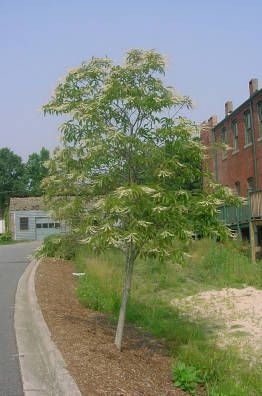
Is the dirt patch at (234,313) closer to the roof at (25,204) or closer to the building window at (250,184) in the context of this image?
the building window at (250,184)

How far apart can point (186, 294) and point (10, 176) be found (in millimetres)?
90904

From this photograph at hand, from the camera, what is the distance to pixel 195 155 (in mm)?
8352

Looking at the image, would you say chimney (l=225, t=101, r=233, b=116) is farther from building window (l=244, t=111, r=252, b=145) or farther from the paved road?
the paved road

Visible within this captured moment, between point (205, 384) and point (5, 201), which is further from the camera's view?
point (5, 201)

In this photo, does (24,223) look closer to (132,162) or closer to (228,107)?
(228,107)

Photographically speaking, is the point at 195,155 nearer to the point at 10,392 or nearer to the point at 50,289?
the point at 10,392

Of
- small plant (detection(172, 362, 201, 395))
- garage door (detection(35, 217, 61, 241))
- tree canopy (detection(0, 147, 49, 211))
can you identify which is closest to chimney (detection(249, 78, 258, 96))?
small plant (detection(172, 362, 201, 395))

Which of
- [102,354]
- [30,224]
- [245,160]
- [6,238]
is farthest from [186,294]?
[30,224]

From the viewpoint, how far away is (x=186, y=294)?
1662 centimetres

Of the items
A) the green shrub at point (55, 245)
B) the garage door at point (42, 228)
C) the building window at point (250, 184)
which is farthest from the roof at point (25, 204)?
the green shrub at point (55, 245)

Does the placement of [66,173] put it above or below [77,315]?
above

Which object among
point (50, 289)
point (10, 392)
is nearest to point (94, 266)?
point (50, 289)

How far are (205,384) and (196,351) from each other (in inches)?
54.1

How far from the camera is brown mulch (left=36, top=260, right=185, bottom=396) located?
6.57 meters
